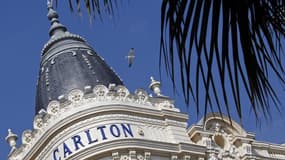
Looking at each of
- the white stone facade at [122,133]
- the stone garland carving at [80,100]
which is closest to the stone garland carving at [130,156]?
the white stone facade at [122,133]

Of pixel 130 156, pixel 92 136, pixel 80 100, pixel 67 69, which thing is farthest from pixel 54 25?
pixel 130 156

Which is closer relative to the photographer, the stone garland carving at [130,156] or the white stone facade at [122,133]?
the stone garland carving at [130,156]

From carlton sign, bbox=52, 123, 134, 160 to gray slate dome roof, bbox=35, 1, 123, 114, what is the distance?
174 inches

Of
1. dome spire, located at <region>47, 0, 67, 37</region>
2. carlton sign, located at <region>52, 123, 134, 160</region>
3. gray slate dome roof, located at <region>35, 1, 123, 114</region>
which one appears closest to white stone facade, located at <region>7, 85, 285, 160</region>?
carlton sign, located at <region>52, 123, 134, 160</region>

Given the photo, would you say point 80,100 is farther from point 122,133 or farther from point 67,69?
point 67,69

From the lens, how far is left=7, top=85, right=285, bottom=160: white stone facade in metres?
34.2

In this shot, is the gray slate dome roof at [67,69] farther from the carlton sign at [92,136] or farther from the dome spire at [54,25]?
the carlton sign at [92,136]

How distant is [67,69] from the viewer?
4081 centimetres

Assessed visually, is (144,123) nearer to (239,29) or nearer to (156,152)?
(156,152)

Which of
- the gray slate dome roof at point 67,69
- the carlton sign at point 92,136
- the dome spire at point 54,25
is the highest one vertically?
the dome spire at point 54,25

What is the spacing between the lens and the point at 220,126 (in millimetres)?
37625

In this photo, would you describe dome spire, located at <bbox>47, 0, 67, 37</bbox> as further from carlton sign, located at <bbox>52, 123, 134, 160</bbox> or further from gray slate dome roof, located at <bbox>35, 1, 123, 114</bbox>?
carlton sign, located at <bbox>52, 123, 134, 160</bbox>

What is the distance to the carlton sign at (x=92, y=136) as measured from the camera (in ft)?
113

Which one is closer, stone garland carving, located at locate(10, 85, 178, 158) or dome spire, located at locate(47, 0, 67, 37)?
stone garland carving, located at locate(10, 85, 178, 158)
